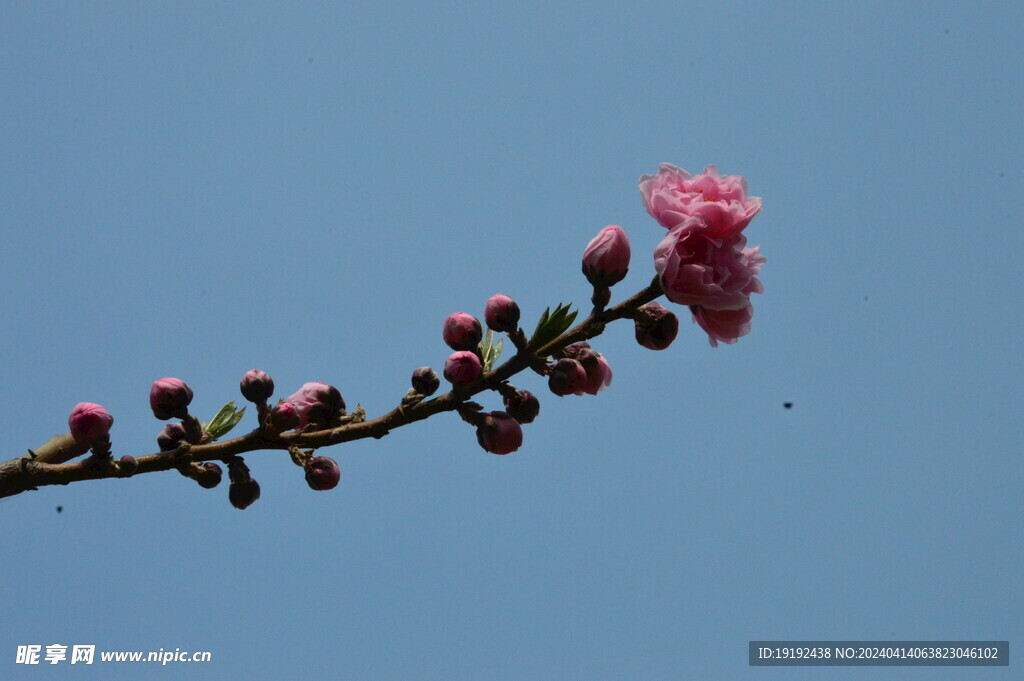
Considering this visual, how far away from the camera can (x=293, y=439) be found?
2.78 metres

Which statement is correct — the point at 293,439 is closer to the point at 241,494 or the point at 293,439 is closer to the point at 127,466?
the point at 241,494

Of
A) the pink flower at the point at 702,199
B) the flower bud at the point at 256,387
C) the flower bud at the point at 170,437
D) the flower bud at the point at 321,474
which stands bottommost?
the flower bud at the point at 321,474

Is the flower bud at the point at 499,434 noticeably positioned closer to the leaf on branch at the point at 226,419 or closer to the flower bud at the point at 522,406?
the flower bud at the point at 522,406

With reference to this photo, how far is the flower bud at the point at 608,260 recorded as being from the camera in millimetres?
2758

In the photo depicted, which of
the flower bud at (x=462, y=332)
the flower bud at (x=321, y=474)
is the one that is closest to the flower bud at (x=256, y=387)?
the flower bud at (x=321, y=474)

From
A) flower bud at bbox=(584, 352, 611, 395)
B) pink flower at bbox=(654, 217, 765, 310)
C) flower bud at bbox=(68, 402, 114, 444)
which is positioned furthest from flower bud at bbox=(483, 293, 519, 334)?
flower bud at bbox=(68, 402, 114, 444)

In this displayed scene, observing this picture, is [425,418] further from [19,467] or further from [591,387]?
[19,467]

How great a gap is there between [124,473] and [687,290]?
1.98 metres

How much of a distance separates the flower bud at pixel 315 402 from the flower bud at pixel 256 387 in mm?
113

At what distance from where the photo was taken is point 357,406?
2863 millimetres

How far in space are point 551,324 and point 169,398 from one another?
59.2 inches

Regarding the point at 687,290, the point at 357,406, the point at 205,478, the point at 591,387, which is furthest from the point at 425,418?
the point at 687,290

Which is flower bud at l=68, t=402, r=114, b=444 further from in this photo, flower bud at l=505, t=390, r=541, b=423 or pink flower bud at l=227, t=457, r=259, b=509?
flower bud at l=505, t=390, r=541, b=423

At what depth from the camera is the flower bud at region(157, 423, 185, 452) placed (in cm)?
307
